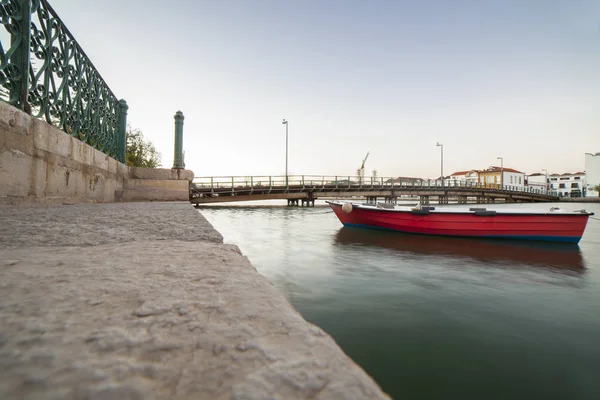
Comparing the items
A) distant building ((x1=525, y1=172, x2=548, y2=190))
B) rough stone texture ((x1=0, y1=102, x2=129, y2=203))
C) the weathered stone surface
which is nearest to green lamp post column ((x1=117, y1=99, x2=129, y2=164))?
rough stone texture ((x1=0, y1=102, x2=129, y2=203))

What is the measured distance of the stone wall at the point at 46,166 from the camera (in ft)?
11.8

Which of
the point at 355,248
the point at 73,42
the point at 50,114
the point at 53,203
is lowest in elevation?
the point at 355,248

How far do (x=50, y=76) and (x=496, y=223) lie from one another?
971 cm

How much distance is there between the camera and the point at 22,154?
150 inches

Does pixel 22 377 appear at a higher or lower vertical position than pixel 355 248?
higher

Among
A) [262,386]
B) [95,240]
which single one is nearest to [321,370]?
[262,386]

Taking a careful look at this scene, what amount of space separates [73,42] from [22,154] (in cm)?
275

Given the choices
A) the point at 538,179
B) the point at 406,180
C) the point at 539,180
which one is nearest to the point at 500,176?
the point at 538,179

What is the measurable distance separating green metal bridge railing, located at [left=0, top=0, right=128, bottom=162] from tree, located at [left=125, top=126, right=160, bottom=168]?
2290 centimetres

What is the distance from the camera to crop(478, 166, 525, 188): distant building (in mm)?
71562

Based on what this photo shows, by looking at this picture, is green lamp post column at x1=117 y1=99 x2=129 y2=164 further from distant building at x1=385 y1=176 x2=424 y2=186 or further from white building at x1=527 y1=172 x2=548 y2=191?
white building at x1=527 y1=172 x2=548 y2=191

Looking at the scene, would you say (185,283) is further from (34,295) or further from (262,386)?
(262,386)

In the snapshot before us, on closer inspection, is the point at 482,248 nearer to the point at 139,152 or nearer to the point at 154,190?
the point at 154,190

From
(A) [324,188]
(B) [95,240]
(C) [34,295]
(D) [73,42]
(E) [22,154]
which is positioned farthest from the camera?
(A) [324,188]
